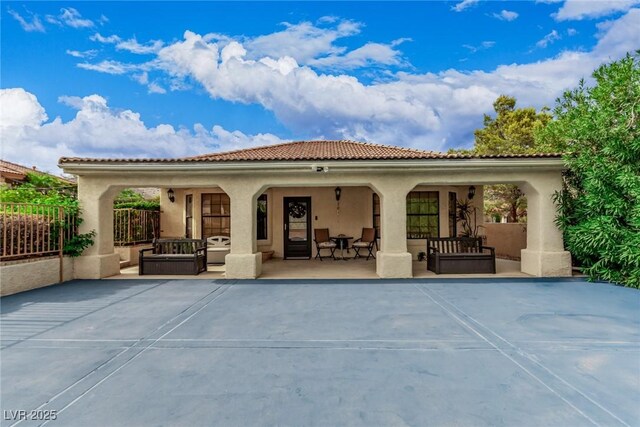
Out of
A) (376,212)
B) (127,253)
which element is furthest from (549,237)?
(127,253)

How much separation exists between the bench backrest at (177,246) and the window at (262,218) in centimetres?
333

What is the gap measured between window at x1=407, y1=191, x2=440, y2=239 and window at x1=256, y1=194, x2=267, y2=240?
602 cm

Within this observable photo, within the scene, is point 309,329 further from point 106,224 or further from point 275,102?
point 275,102

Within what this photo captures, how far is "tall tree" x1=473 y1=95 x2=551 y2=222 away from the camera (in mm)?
18531

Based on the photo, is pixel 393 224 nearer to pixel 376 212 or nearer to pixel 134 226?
pixel 376 212

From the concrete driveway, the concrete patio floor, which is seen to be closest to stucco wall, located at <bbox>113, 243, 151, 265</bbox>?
the concrete patio floor

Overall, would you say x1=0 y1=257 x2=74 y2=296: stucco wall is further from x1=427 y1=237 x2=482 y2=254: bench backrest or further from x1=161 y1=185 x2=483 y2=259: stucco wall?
x1=427 y1=237 x2=482 y2=254: bench backrest

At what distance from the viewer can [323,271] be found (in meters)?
10.3

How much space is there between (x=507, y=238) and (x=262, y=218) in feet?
36.4

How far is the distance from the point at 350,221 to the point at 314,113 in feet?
79.7

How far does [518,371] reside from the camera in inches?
139

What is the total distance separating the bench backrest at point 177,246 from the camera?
997 centimetres

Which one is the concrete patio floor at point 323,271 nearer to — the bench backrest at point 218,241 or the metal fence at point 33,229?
the bench backrest at point 218,241

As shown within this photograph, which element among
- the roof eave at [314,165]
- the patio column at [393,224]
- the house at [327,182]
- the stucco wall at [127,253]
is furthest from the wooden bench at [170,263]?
the patio column at [393,224]
